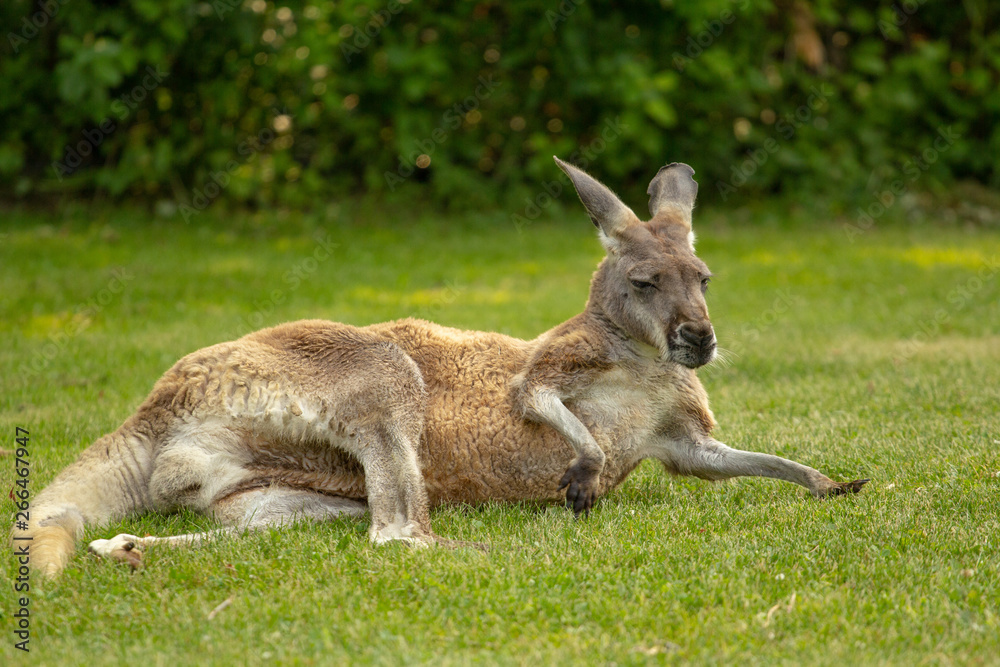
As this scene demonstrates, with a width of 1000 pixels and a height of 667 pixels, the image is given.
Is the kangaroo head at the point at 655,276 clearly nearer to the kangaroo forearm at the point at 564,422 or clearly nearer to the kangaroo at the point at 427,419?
the kangaroo at the point at 427,419

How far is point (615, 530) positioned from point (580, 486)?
0.98ft

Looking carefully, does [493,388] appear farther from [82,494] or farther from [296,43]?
[296,43]

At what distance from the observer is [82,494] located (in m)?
4.15

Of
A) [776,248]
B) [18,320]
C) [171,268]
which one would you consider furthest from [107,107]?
[776,248]

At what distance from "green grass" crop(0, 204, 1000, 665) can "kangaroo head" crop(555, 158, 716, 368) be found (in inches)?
29.4

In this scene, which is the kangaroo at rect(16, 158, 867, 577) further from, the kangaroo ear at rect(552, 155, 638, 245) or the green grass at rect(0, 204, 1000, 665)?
the green grass at rect(0, 204, 1000, 665)

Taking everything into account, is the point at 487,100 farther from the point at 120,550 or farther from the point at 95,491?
the point at 120,550

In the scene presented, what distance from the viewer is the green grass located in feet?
10.4

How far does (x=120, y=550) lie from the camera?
373 centimetres

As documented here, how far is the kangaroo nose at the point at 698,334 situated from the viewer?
435 cm

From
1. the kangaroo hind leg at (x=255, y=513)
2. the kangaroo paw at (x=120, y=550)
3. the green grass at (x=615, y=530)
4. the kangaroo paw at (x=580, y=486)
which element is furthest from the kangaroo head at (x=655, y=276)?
the kangaroo paw at (x=120, y=550)

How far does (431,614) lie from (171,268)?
7658 mm

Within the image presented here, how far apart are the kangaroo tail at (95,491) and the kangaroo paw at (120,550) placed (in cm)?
13

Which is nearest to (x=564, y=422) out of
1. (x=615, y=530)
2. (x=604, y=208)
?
(x=615, y=530)
